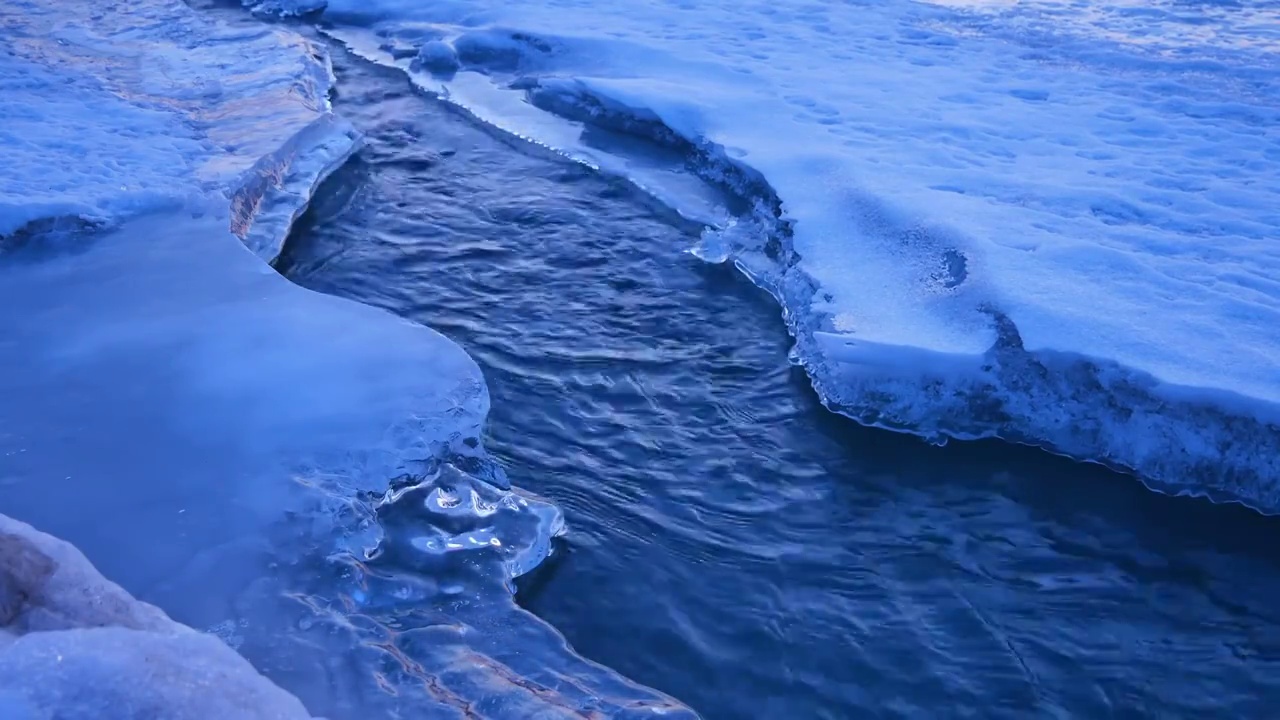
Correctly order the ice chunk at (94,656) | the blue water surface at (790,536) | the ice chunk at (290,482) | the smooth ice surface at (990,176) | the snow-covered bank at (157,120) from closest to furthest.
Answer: the ice chunk at (94,656) → the ice chunk at (290,482) → the blue water surface at (790,536) → the smooth ice surface at (990,176) → the snow-covered bank at (157,120)

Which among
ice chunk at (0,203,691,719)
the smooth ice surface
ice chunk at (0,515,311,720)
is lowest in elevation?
ice chunk at (0,203,691,719)

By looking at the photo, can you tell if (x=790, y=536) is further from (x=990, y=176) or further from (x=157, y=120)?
(x=157, y=120)

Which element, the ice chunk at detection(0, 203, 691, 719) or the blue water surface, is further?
the blue water surface

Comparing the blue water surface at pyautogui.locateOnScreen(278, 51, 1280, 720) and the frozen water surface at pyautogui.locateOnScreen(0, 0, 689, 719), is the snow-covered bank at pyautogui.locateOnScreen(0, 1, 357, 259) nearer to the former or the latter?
the frozen water surface at pyautogui.locateOnScreen(0, 0, 689, 719)

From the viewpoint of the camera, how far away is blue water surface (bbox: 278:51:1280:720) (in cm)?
349

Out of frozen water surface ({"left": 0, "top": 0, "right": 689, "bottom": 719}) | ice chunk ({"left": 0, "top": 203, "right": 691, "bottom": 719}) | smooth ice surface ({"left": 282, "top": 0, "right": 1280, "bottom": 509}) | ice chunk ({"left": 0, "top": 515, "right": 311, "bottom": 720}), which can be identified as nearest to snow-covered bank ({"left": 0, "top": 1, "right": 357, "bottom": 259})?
frozen water surface ({"left": 0, "top": 0, "right": 689, "bottom": 719})

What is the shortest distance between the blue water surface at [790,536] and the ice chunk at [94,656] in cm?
119

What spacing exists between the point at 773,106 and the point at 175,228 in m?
3.73

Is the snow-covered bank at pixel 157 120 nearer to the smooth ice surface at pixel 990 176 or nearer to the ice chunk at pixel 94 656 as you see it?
the smooth ice surface at pixel 990 176

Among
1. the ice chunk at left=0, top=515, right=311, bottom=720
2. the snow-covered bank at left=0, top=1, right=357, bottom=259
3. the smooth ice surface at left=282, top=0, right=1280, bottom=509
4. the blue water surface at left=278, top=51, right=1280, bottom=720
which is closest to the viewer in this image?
the ice chunk at left=0, top=515, right=311, bottom=720

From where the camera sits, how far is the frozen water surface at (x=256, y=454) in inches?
128

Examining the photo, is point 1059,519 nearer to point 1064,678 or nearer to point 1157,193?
point 1064,678

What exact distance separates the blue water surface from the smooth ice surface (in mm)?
253

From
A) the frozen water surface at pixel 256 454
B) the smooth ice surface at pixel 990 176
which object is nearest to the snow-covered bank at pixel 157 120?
the frozen water surface at pixel 256 454
